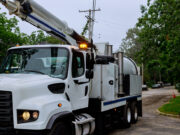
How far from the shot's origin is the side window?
7.01 m

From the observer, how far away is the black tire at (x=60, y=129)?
5.65 metres

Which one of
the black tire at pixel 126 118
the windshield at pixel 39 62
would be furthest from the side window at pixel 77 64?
the black tire at pixel 126 118

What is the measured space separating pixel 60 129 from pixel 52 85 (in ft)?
3.31

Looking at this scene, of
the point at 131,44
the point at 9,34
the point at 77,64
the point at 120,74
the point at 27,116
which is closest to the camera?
the point at 27,116

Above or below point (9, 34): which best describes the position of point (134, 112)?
below

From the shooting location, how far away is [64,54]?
22.6 ft

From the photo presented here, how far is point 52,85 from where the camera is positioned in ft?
19.9

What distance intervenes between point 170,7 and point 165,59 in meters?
5.04

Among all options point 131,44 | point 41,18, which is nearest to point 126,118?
point 41,18

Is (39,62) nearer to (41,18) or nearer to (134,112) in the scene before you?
(41,18)

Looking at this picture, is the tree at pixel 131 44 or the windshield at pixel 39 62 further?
the tree at pixel 131 44

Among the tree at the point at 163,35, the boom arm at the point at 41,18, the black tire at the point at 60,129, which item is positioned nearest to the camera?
the black tire at the point at 60,129

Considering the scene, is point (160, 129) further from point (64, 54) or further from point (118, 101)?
point (64, 54)

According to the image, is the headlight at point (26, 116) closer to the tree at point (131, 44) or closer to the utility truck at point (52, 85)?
the utility truck at point (52, 85)
